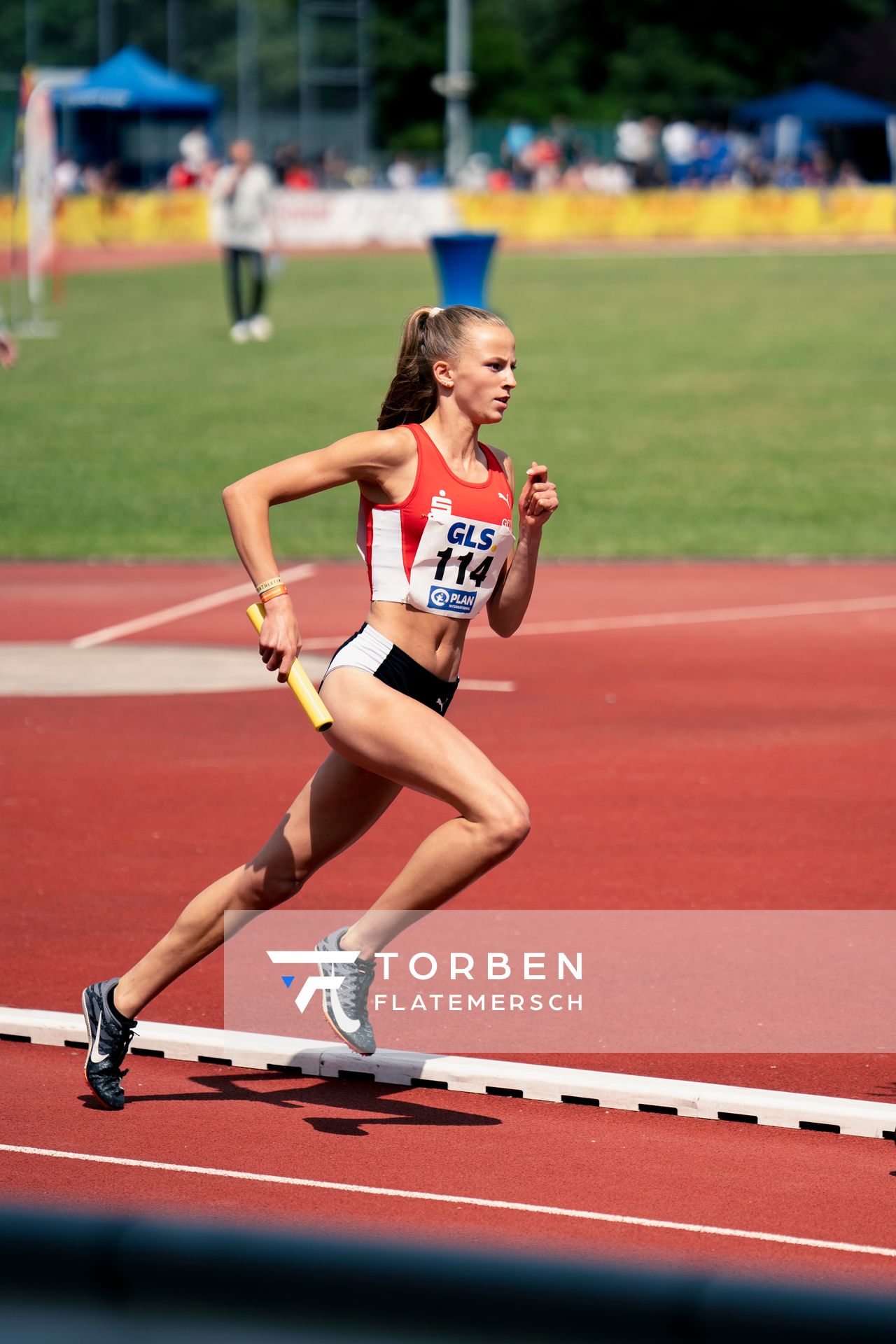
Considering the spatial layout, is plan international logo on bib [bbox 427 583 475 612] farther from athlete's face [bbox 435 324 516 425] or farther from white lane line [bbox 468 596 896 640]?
white lane line [bbox 468 596 896 640]

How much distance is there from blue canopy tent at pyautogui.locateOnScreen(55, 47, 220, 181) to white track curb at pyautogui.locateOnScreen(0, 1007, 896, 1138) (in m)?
55.6

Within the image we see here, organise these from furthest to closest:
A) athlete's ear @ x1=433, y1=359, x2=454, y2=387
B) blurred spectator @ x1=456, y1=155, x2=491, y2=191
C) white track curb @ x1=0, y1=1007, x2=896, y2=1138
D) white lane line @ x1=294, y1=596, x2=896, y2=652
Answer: blurred spectator @ x1=456, y1=155, x2=491, y2=191 < white lane line @ x1=294, y1=596, x2=896, y2=652 < athlete's ear @ x1=433, y1=359, x2=454, y2=387 < white track curb @ x1=0, y1=1007, x2=896, y2=1138

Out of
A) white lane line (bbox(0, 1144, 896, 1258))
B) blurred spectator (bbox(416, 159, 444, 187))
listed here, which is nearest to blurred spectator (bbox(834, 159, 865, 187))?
blurred spectator (bbox(416, 159, 444, 187))

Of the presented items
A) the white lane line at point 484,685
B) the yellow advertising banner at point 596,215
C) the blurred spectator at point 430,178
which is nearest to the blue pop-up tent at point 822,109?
the yellow advertising banner at point 596,215

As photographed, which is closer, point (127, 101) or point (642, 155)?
point (127, 101)

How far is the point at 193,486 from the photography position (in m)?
18.9

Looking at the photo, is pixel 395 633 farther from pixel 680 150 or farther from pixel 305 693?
pixel 680 150

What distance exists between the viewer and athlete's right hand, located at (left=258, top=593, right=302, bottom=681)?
450 cm

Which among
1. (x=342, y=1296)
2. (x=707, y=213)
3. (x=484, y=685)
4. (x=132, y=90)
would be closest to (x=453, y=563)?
(x=342, y=1296)

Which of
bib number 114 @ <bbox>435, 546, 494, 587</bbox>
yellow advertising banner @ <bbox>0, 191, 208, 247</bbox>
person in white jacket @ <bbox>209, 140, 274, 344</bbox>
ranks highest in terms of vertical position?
yellow advertising banner @ <bbox>0, 191, 208, 247</bbox>

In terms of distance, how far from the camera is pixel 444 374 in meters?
4.89

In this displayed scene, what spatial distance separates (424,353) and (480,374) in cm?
18

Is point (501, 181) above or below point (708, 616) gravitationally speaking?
above

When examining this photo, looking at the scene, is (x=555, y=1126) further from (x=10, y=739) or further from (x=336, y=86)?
(x=336, y=86)
